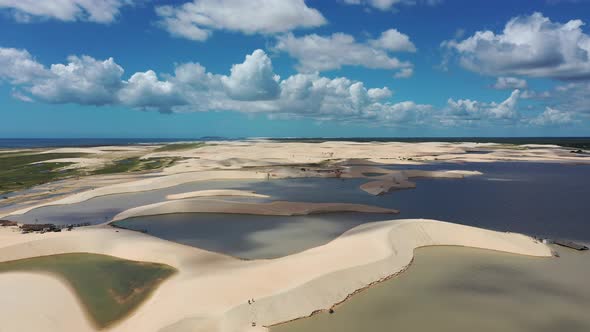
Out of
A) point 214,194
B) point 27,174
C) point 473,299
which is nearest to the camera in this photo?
point 473,299

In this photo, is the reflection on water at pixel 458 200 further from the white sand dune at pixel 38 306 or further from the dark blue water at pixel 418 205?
the white sand dune at pixel 38 306

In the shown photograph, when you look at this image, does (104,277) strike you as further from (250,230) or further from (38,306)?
(250,230)

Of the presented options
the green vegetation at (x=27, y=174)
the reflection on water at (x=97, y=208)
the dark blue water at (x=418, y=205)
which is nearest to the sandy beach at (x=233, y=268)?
the reflection on water at (x=97, y=208)

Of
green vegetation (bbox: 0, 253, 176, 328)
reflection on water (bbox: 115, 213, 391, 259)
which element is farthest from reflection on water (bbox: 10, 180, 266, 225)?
green vegetation (bbox: 0, 253, 176, 328)

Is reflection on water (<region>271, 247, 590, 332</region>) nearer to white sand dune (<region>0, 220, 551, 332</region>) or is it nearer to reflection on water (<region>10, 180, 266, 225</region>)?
white sand dune (<region>0, 220, 551, 332</region>)

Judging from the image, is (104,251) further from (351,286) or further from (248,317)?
(351,286)

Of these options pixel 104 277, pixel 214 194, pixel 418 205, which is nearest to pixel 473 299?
pixel 104 277
